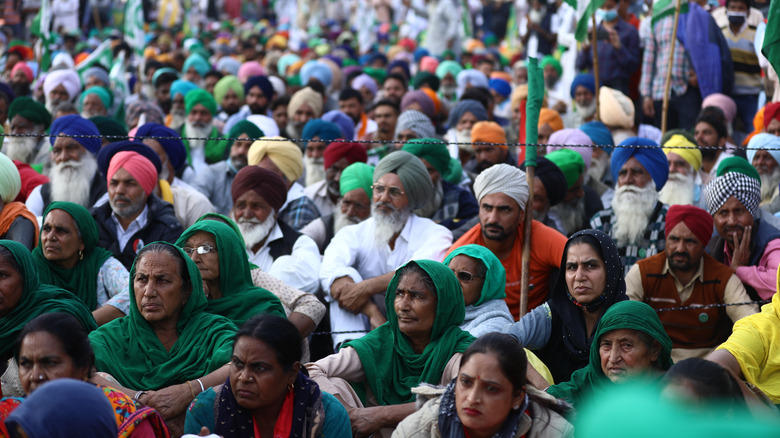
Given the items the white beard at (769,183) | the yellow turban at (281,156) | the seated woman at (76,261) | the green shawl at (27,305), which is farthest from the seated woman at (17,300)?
the white beard at (769,183)

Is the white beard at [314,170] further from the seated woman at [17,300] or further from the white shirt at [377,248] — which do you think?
the seated woman at [17,300]

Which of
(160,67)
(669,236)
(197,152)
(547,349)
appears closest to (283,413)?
(547,349)

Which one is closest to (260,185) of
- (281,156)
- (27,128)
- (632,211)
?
(281,156)

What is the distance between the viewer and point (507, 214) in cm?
548

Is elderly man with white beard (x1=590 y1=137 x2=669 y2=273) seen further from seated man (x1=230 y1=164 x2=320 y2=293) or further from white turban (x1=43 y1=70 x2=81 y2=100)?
white turban (x1=43 y1=70 x2=81 y2=100)

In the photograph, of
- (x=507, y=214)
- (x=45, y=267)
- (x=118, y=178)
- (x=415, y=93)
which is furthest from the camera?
(x=415, y=93)

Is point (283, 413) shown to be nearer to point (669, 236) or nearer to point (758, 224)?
point (669, 236)

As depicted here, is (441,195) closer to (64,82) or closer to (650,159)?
(650,159)

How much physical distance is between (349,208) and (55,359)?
3315 millimetres

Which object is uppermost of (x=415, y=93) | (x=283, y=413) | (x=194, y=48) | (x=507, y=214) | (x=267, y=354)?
(x=194, y=48)

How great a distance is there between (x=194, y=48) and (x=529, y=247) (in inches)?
591

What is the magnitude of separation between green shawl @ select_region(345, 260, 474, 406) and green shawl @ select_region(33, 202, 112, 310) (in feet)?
5.41

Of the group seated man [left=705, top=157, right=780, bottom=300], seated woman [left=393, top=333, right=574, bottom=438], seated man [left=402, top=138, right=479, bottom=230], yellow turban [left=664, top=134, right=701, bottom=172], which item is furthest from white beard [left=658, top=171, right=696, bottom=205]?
seated woman [left=393, top=333, right=574, bottom=438]

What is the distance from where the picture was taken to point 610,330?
3891mm
